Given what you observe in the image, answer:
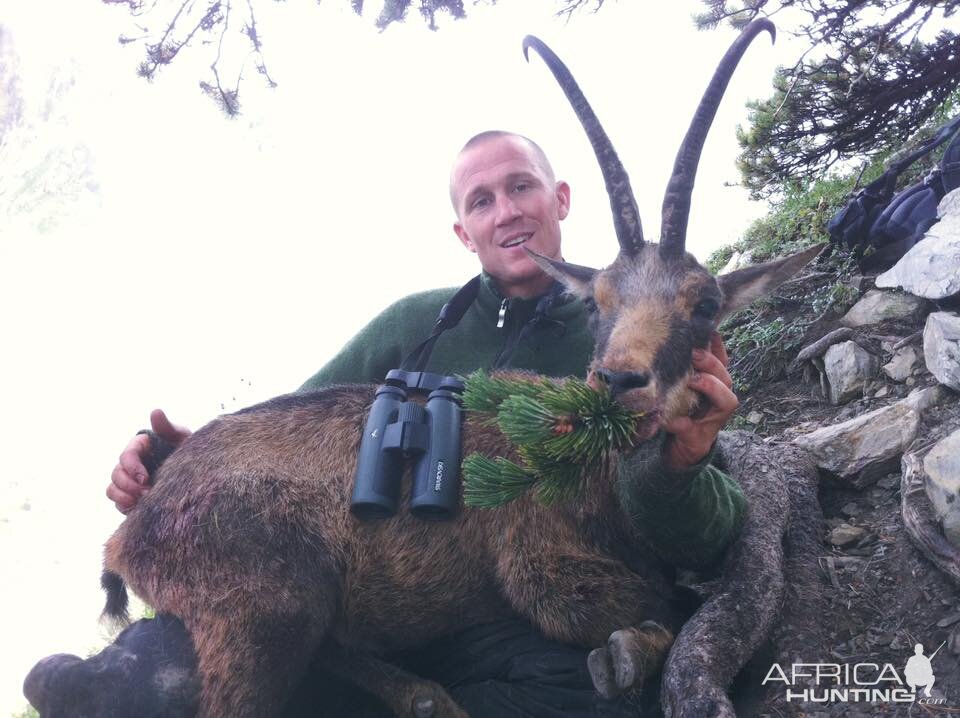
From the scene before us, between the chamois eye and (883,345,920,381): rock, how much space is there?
6.13ft

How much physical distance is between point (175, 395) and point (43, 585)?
342 inches

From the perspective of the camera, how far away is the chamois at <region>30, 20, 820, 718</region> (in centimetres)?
275

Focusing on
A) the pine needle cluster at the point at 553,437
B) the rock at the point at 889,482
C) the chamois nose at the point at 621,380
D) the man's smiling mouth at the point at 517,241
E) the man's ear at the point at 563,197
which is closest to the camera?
the pine needle cluster at the point at 553,437

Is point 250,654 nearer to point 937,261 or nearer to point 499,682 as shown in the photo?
point 499,682

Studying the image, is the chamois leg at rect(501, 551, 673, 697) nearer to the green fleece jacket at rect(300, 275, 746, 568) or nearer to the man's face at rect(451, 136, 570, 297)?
the green fleece jacket at rect(300, 275, 746, 568)

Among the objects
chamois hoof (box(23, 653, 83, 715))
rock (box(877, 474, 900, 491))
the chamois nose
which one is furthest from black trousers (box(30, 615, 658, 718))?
rock (box(877, 474, 900, 491))

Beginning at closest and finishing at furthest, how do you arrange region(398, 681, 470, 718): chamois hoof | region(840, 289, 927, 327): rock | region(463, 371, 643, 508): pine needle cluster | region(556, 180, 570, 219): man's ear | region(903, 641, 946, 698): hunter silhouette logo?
region(463, 371, 643, 508): pine needle cluster → region(903, 641, 946, 698): hunter silhouette logo → region(398, 681, 470, 718): chamois hoof → region(840, 289, 927, 327): rock → region(556, 180, 570, 219): man's ear

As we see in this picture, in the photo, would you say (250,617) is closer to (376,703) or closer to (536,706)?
(376,703)

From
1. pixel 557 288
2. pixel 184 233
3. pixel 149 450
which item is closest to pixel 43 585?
pixel 149 450

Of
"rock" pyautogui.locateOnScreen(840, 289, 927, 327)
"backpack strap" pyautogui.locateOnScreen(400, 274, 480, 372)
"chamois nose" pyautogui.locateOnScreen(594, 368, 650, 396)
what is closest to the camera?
"chamois nose" pyautogui.locateOnScreen(594, 368, 650, 396)

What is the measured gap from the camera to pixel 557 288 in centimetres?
409

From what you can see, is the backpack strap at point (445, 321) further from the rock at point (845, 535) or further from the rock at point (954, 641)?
the rock at point (954, 641)

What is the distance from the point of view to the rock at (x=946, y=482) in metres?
2.82
